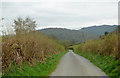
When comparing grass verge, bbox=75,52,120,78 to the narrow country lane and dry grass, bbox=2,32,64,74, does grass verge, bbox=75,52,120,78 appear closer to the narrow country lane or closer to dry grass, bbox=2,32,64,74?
the narrow country lane

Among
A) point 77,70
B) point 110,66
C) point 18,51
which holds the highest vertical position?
point 18,51

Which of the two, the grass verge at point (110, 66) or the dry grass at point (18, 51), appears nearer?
the dry grass at point (18, 51)

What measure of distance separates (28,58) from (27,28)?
13.8 feet

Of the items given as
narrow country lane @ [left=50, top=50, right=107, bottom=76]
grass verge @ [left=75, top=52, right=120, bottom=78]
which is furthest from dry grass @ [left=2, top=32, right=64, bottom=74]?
grass verge @ [left=75, top=52, right=120, bottom=78]

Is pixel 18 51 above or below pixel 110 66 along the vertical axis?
above

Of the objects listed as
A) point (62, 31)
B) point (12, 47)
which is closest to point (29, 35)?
point (12, 47)

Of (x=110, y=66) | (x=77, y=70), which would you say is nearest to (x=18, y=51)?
(x=77, y=70)

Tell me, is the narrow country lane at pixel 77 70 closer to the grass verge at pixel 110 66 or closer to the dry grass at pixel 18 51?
the grass verge at pixel 110 66

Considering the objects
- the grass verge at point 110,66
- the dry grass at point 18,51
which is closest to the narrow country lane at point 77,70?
the grass verge at point 110,66

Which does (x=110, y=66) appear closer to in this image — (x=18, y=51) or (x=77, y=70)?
(x=77, y=70)

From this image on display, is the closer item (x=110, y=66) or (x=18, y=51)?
(x=18, y=51)

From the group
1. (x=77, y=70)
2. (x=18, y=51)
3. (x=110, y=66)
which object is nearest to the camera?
(x=18, y=51)

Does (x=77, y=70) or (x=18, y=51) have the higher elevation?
(x=18, y=51)

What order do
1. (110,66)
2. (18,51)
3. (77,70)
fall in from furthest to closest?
1. (77,70)
2. (110,66)
3. (18,51)
